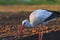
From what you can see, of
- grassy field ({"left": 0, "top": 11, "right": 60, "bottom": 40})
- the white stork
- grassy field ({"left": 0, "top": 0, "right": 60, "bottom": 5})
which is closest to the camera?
the white stork

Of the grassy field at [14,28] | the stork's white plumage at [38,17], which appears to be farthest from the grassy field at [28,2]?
the stork's white plumage at [38,17]

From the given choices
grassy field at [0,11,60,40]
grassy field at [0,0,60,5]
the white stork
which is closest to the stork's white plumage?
the white stork

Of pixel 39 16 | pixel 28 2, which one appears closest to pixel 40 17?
pixel 39 16

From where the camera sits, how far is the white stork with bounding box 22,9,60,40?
863 centimetres

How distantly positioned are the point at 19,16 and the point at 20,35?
9.47 feet

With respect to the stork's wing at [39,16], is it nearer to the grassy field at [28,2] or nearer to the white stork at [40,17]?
the white stork at [40,17]

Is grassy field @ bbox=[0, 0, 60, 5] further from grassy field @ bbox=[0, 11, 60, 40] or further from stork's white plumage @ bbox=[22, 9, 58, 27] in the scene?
stork's white plumage @ bbox=[22, 9, 58, 27]

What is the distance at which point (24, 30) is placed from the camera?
9.32 meters

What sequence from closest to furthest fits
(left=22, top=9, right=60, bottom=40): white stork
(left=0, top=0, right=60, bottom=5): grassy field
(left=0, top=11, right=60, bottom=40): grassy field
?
(left=22, top=9, right=60, bottom=40): white stork, (left=0, top=11, right=60, bottom=40): grassy field, (left=0, top=0, right=60, bottom=5): grassy field

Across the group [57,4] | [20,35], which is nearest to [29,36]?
[20,35]

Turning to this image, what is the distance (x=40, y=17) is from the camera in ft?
28.9

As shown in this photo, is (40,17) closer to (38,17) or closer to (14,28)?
(38,17)

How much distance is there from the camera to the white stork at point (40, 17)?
8.63 meters

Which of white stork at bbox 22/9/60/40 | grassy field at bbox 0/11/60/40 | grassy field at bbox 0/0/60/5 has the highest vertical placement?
white stork at bbox 22/9/60/40
